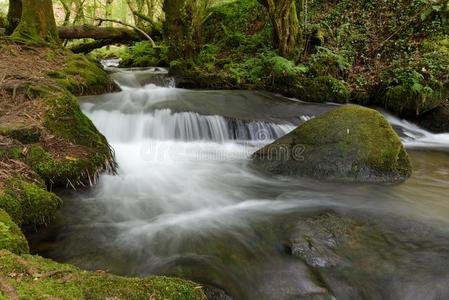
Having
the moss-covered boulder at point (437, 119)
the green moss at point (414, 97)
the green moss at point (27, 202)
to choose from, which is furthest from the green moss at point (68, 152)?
the moss-covered boulder at point (437, 119)

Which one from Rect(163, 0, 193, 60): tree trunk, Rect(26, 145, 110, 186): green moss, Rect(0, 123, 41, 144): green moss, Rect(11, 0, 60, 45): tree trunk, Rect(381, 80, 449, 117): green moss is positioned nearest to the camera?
Rect(26, 145, 110, 186): green moss

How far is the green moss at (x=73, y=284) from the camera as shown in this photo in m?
1.93

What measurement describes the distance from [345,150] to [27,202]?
171 inches

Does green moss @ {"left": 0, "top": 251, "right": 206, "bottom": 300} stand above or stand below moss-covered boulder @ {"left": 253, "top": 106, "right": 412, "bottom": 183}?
below

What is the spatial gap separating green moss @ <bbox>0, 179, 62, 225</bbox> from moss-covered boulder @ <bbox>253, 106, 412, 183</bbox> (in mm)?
3493

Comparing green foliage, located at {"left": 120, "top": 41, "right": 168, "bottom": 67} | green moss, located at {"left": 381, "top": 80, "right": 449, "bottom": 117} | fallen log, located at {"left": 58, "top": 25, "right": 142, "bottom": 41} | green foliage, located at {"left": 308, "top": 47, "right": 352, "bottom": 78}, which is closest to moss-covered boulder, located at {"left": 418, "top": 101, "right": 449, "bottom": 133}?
green moss, located at {"left": 381, "top": 80, "right": 449, "bottom": 117}

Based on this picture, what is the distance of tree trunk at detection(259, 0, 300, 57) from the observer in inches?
415

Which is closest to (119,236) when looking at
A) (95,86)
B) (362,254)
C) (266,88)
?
(362,254)

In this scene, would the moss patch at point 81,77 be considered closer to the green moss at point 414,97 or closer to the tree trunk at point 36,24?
the tree trunk at point 36,24

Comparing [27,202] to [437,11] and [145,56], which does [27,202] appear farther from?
[145,56]

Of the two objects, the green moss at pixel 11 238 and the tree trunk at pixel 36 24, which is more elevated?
the tree trunk at pixel 36 24

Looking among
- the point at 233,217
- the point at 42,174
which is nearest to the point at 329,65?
the point at 233,217

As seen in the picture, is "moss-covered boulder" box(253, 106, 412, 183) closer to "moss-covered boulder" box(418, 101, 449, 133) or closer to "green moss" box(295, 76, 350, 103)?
"green moss" box(295, 76, 350, 103)

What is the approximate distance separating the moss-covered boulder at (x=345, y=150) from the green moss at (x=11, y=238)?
13.5 ft
